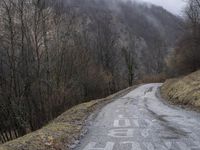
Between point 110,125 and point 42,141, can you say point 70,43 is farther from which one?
point 42,141

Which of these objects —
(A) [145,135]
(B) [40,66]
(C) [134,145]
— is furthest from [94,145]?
(B) [40,66]

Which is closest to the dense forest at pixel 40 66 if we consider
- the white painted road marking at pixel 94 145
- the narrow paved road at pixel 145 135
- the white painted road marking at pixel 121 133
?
the narrow paved road at pixel 145 135

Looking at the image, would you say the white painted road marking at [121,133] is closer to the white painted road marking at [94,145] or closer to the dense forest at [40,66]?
the white painted road marking at [94,145]

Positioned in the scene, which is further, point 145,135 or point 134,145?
point 145,135

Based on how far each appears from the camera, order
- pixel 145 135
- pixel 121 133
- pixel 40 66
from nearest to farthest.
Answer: pixel 145 135, pixel 121 133, pixel 40 66

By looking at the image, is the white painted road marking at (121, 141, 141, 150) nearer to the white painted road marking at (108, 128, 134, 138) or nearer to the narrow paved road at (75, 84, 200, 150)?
the narrow paved road at (75, 84, 200, 150)

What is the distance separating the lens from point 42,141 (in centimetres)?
1119

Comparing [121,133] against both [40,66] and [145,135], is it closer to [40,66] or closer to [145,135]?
[145,135]

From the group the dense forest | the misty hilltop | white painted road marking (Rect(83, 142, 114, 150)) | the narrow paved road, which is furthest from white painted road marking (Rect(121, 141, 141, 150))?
the misty hilltop

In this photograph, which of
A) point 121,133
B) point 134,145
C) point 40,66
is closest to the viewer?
point 134,145

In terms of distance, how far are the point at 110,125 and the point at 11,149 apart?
21.7ft

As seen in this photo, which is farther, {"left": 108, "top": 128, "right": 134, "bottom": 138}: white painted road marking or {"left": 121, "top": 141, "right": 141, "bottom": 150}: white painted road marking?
{"left": 108, "top": 128, "right": 134, "bottom": 138}: white painted road marking

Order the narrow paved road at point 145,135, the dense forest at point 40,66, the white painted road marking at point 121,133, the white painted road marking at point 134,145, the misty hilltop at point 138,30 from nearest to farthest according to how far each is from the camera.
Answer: the white painted road marking at point 134,145, the narrow paved road at point 145,135, the white painted road marking at point 121,133, the dense forest at point 40,66, the misty hilltop at point 138,30

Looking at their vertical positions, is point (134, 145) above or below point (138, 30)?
below
